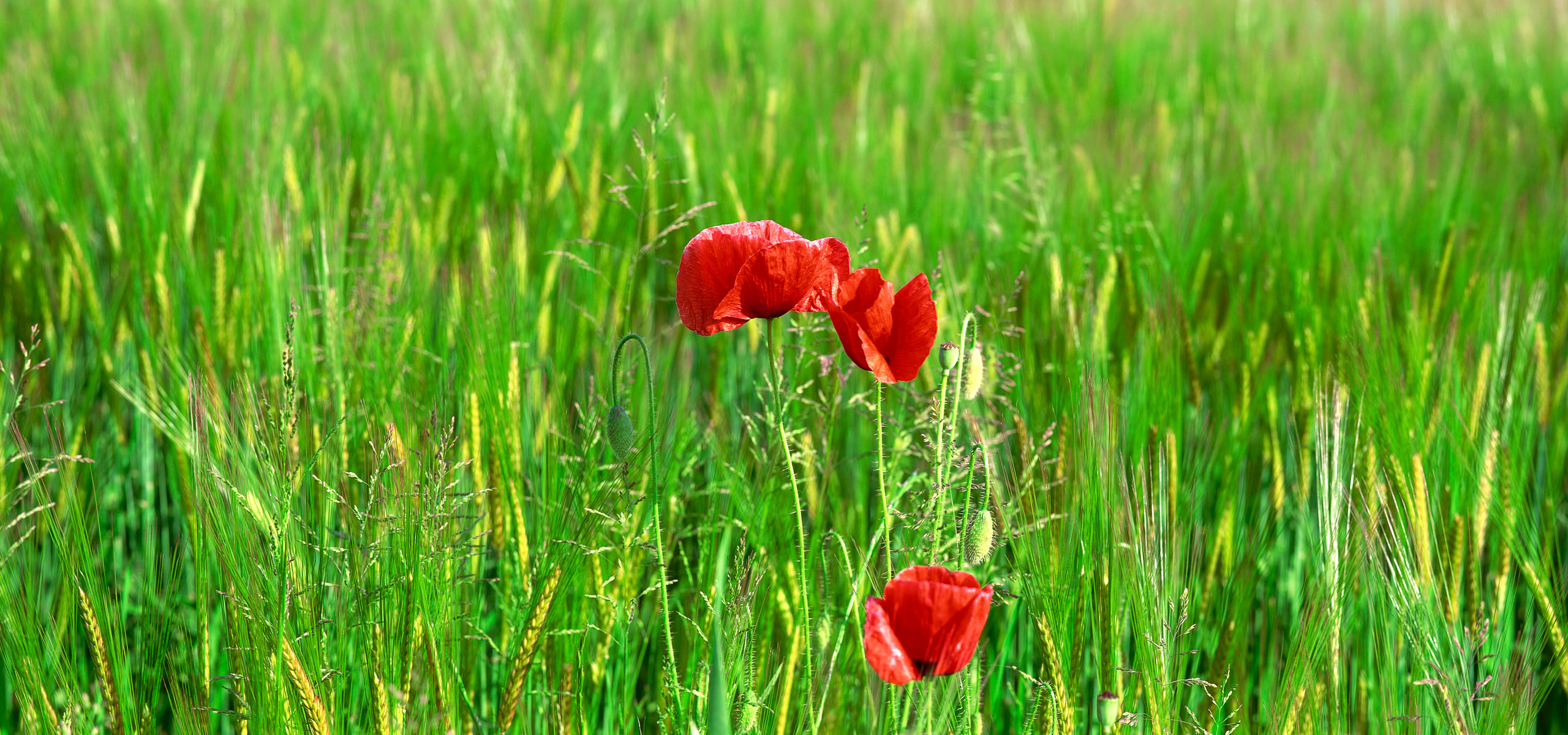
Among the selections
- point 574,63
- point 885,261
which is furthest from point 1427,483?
point 574,63

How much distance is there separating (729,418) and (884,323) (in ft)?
1.63

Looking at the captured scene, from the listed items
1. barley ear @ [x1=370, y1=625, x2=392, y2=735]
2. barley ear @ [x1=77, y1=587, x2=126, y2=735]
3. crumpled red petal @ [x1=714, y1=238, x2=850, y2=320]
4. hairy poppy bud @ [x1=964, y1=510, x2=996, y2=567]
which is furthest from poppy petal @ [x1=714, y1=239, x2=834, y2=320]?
barley ear @ [x1=77, y1=587, x2=126, y2=735]

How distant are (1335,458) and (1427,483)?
25 cm

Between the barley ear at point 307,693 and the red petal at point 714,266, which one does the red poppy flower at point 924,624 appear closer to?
the red petal at point 714,266

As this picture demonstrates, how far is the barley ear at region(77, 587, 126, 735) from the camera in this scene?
58 cm

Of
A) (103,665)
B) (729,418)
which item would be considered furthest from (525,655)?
(729,418)

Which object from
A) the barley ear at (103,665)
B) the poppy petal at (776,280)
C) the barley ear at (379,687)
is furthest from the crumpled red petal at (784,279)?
the barley ear at (103,665)

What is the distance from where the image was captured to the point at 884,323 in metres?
0.53

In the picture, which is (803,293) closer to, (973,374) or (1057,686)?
(973,374)

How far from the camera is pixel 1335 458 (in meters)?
0.60

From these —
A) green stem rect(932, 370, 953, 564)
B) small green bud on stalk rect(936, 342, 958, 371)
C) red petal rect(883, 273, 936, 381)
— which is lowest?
green stem rect(932, 370, 953, 564)

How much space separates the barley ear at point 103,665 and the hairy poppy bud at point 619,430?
0.93ft

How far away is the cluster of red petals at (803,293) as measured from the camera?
0.52 meters

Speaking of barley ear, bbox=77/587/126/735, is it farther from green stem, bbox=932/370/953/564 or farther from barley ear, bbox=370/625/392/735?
green stem, bbox=932/370/953/564
